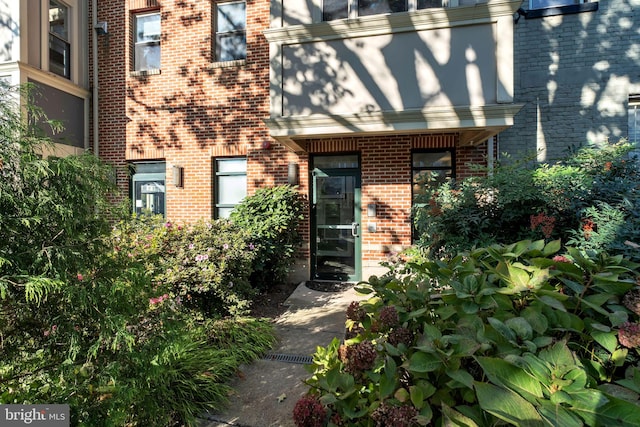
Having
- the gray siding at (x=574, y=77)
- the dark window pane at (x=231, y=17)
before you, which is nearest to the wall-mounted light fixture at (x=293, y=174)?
the dark window pane at (x=231, y=17)

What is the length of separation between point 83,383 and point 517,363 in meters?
2.16

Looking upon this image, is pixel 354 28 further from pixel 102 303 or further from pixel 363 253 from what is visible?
pixel 102 303

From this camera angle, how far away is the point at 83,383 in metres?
1.90

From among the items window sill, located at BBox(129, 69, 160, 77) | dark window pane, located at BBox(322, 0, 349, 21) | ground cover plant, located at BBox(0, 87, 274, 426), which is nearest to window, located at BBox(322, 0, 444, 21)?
dark window pane, located at BBox(322, 0, 349, 21)

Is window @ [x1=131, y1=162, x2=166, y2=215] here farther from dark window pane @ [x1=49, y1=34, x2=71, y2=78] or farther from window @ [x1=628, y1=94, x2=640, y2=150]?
window @ [x1=628, y1=94, x2=640, y2=150]

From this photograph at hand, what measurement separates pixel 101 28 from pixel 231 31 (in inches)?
124

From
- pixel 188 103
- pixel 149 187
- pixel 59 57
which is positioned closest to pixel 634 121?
pixel 188 103

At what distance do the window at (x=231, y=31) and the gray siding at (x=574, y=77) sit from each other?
542cm

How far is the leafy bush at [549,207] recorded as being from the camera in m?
2.94

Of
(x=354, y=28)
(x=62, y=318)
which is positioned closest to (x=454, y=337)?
(x=62, y=318)

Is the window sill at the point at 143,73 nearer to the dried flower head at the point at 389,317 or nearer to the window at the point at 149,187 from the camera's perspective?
the window at the point at 149,187

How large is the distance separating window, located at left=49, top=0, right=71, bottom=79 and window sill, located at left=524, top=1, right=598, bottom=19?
31.3ft

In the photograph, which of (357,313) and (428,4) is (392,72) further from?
(357,313)

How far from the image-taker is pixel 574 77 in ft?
20.2
